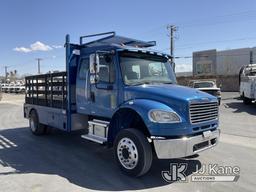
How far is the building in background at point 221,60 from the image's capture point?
66.1 m

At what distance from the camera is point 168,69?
750 centimetres

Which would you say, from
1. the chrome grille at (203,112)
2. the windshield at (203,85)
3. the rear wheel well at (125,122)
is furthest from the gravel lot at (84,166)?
the windshield at (203,85)

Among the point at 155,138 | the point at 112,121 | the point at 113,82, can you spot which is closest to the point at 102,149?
the point at 112,121

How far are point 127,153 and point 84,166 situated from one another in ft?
3.96

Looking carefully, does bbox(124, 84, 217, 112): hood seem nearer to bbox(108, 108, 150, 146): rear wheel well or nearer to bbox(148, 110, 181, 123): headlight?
bbox(148, 110, 181, 123): headlight

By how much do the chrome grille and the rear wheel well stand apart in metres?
0.93

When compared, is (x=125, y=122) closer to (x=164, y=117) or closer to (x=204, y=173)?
(x=164, y=117)

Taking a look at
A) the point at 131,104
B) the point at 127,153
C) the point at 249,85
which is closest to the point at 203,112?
the point at 131,104

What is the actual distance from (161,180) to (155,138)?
826 millimetres

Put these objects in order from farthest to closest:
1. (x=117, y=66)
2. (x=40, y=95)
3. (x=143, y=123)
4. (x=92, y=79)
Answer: (x=40, y=95) < (x=92, y=79) < (x=117, y=66) < (x=143, y=123)

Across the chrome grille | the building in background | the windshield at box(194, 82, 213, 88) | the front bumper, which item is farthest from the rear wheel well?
the building in background

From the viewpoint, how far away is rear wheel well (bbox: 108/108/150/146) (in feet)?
20.2

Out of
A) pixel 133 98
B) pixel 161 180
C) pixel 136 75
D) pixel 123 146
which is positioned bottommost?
pixel 161 180

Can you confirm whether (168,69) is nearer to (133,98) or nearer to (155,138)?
(133,98)
